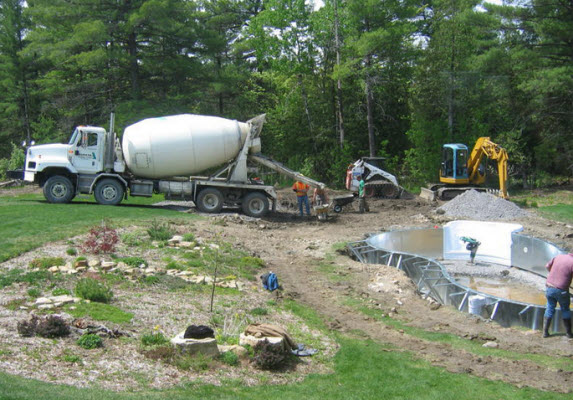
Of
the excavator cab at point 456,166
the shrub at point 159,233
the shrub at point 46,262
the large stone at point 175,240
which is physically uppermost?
Result: the excavator cab at point 456,166

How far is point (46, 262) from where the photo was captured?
12.5 m

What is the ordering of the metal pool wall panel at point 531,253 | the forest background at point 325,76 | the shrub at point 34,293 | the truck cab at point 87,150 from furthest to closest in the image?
the forest background at point 325,76 < the truck cab at point 87,150 < the metal pool wall panel at point 531,253 < the shrub at point 34,293

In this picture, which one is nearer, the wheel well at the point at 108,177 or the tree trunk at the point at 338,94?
the wheel well at the point at 108,177

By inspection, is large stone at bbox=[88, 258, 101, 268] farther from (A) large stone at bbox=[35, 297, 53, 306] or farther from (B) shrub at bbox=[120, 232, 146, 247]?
(A) large stone at bbox=[35, 297, 53, 306]

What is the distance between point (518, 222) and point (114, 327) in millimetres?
17583

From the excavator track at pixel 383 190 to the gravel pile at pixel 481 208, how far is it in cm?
505

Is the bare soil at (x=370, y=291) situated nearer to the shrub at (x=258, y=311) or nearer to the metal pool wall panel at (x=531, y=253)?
the shrub at (x=258, y=311)

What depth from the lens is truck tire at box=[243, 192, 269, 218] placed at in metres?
22.9

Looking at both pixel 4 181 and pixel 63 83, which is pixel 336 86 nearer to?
pixel 63 83

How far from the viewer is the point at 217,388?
25.6 ft

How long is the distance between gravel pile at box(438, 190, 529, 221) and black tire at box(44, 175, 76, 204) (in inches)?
612

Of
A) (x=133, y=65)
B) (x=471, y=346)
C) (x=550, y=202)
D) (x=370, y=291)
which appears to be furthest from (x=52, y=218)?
(x=550, y=202)

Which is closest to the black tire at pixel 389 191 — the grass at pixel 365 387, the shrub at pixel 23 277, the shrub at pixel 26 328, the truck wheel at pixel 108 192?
the truck wheel at pixel 108 192

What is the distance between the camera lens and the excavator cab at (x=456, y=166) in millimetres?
28094
